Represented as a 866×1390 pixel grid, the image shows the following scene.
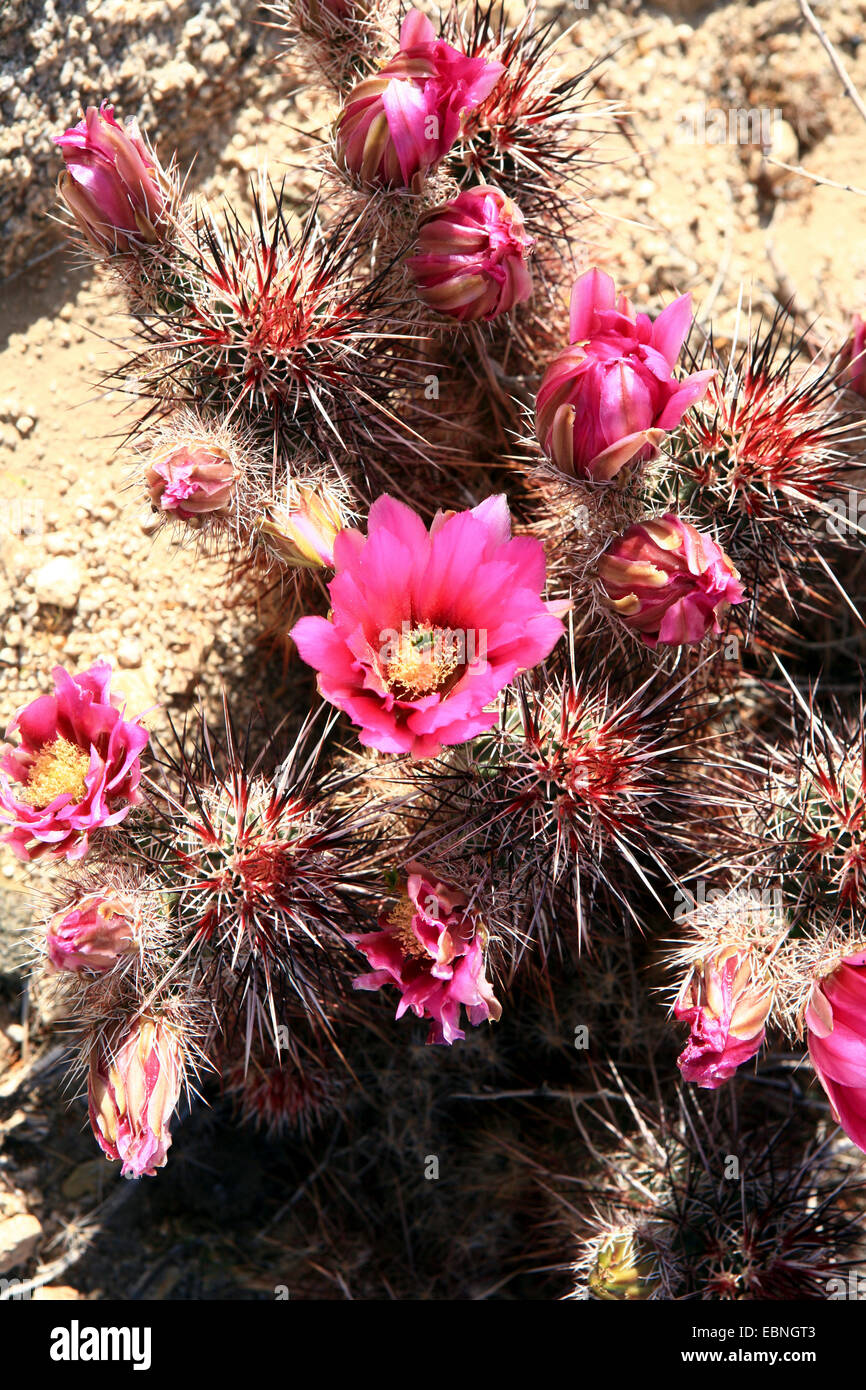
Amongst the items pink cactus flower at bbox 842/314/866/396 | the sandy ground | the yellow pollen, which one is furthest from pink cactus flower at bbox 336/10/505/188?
the yellow pollen

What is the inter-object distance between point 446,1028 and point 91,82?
2.56 meters

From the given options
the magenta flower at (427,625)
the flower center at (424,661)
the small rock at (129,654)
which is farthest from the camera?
the small rock at (129,654)

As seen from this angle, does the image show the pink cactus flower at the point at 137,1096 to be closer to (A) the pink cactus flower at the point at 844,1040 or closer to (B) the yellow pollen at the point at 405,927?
(B) the yellow pollen at the point at 405,927

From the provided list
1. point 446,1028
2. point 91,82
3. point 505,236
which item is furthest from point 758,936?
point 91,82

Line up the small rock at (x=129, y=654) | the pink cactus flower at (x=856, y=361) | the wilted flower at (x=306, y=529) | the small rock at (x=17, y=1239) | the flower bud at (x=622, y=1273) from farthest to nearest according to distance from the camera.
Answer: the small rock at (x=129, y=654) < the small rock at (x=17, y=1239) < the pink cactus flower at (x=856, y=361) < the flower bud at (x=622, y=1273) < the wilted flower at (x=306, y=529)

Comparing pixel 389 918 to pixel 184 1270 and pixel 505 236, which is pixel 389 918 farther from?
pixel 184 1270

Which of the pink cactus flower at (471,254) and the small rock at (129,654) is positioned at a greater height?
the pink cactus flower at (471,254)

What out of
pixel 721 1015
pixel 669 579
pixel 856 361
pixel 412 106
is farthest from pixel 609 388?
pixel 721 1015

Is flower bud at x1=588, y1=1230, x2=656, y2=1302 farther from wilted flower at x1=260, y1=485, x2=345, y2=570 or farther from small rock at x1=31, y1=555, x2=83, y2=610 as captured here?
small rock at x1=31, y1=555, x2=83, y2=610

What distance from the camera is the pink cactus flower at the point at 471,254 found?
206cm

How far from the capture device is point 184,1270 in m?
2.93

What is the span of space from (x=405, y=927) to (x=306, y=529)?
2.57 ft

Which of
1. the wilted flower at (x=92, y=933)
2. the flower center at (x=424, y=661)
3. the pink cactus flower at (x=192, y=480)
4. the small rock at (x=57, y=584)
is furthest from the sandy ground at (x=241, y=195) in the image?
the flower center at (x=424, y=661)

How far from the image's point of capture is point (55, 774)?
81.9 inches
